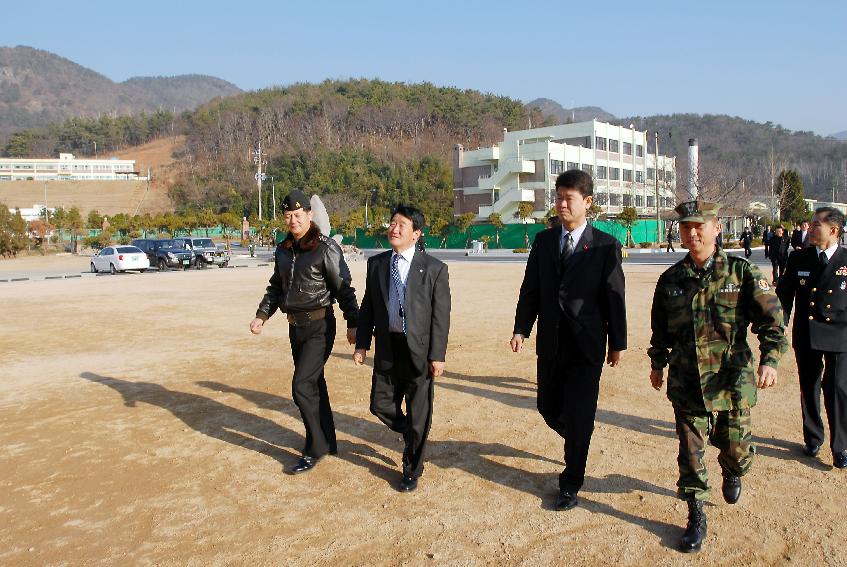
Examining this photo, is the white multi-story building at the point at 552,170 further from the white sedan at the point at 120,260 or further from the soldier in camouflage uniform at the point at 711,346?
the soldier in camouflage uniform at the point at 711,346

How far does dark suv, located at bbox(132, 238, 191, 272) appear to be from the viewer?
30812mm

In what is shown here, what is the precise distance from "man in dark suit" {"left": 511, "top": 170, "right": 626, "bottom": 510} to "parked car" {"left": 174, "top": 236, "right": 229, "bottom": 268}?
98.4ft

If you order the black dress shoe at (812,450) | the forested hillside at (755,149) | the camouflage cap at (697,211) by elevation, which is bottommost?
the black dress shoe at (812,450)

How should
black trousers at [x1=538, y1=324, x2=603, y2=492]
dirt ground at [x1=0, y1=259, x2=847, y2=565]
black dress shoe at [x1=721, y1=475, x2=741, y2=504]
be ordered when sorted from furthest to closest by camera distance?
1. black trousers at [x1=538, y1=324, x2=603, y2=492]
2. black dress shoe at [x1=721, y1=475, x2=741, y2=504]
3. dirt ground at [x1=0, y1=259, x2=847, y2=565]

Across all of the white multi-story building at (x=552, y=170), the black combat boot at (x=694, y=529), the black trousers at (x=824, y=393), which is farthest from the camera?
the white multi-story building at (x=552, y=170)

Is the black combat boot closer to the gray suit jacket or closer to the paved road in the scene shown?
the gray suit jacket

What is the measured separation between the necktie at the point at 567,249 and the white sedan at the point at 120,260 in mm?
27781

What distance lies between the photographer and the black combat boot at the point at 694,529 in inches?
130

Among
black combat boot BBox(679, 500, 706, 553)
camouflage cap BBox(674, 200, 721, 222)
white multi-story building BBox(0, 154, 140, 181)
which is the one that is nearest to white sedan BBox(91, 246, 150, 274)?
camouflage cap BBox(674, 200, 721, 222)

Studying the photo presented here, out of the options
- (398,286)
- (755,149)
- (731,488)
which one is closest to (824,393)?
(731,488)

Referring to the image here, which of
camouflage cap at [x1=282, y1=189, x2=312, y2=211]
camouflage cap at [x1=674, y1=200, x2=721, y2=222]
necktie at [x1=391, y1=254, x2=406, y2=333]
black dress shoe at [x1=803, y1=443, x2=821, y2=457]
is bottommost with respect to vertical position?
black dress shoe at [x1=803, y1=443, x2=821, y2=457]

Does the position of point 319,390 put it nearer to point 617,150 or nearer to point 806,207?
point 617,150

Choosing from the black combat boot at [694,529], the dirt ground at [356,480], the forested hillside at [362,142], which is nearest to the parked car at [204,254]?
the dirt ground at [356,480]

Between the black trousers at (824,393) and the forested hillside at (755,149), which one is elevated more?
the forested hillside at (755,149)
